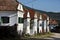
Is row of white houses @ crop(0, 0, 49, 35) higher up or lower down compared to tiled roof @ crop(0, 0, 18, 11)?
lower down

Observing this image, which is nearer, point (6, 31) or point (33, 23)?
point (6, 31)

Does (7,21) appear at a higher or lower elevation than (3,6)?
lower

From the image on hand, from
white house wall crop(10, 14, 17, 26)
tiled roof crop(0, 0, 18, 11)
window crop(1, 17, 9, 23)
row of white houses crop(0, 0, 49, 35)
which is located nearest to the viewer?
window crop(1, 17, 9, 23)

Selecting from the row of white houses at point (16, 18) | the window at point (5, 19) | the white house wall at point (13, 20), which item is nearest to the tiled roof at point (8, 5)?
the row of white houses at point (16, 18)

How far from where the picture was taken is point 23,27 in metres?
43.4

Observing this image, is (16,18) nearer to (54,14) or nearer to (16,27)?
(16,27)

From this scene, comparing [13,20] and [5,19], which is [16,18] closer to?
Answer: [13,20]

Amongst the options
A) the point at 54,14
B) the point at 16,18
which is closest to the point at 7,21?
the point at 16,18

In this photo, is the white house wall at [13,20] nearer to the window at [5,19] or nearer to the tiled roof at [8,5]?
the window at [5,19]

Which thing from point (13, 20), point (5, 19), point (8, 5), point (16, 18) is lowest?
point (13, 20)

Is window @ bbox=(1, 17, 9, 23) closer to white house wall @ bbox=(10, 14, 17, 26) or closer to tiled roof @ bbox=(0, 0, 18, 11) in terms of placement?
white house wall @ bbox=(10, 14, 17, 26)

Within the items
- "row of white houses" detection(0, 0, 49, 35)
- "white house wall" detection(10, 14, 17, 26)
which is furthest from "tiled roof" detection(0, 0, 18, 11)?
"white house wall" detection(10, 14, 17, 26)

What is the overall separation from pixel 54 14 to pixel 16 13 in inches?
2291

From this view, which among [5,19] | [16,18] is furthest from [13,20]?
[5,19]
